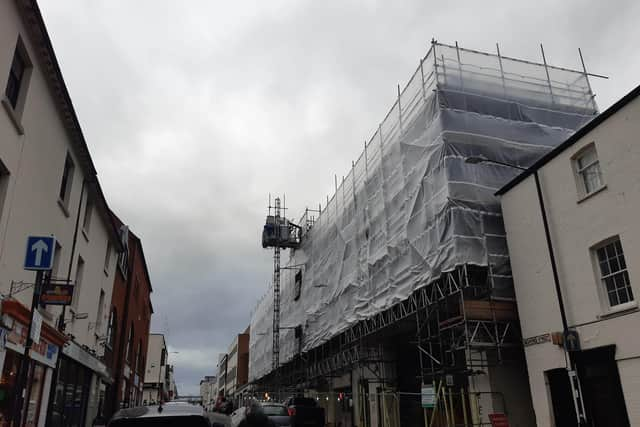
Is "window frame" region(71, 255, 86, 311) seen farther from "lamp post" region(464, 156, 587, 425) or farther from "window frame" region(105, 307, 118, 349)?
"lamp post" region(464, 156, 587, 425)

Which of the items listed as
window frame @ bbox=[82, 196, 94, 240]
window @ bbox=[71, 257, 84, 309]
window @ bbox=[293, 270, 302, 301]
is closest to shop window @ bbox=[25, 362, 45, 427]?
window @ bbox=[71, 257, 84, 309]

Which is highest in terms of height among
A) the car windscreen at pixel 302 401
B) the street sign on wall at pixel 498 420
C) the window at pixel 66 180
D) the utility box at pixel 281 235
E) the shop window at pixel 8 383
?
the utility box at pixel 281 235

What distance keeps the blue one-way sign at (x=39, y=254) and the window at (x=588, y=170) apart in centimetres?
1359

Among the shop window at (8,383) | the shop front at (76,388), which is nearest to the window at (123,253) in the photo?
the shop front at (76,388)

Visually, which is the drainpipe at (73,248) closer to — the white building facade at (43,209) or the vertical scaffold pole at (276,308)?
the white building facade at (43,209)

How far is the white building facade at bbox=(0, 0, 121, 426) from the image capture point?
10789 mm

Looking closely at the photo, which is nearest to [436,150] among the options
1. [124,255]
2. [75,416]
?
[75,416]

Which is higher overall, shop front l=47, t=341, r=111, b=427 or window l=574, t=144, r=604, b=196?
window l=574, t=144, r=604, b=196

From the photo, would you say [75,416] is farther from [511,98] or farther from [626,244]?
[511,98]

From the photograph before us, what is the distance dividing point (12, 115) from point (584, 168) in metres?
14.6

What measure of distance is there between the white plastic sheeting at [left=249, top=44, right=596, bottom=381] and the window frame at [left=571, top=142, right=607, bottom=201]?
373 centimetres

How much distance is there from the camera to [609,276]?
13.6 m

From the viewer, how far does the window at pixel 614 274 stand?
43.5 ft

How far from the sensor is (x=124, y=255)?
30.1m
